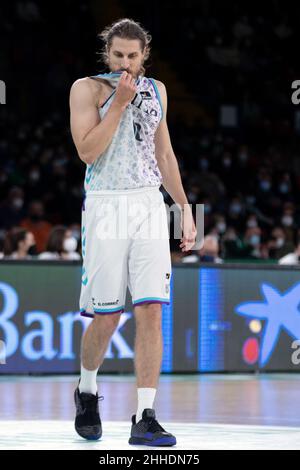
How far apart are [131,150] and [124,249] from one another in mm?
541

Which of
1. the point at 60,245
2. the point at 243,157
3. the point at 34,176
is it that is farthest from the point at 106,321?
the point at 243,157

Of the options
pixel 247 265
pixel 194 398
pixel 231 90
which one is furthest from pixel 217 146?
pixel 194 398

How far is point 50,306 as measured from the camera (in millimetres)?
12086

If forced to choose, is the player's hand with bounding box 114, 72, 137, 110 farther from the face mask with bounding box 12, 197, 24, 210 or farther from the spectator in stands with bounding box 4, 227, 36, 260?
the face mask with bounding box 12, 197, 24, 210

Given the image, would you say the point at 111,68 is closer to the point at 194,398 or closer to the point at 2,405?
the point at 2,405

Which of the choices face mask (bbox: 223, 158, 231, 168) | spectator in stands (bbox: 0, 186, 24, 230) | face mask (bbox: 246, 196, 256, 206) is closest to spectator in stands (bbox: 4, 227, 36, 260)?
spectator in stands (bbox: 0, 186, 24, 230)

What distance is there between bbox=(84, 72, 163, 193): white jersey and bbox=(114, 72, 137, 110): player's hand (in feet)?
0.70

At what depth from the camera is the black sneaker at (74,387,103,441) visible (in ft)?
20.7

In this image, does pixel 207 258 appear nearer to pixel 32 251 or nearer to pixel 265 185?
pixel 32 251

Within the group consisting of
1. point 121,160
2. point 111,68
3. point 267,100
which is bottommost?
point 121,160

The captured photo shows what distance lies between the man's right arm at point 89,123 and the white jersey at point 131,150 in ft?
0.23

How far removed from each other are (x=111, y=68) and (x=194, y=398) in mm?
4117
